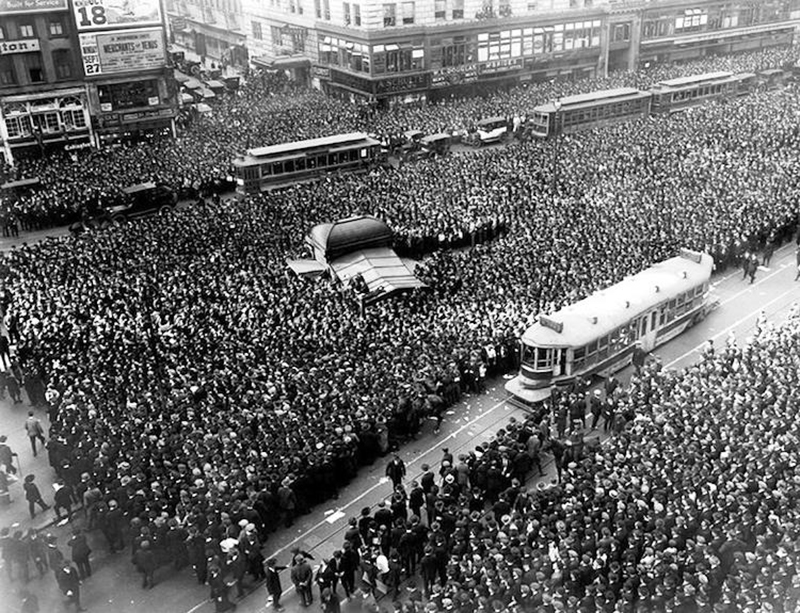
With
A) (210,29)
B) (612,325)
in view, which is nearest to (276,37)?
(210,29)

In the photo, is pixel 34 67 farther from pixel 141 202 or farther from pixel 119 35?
pixel 141 202

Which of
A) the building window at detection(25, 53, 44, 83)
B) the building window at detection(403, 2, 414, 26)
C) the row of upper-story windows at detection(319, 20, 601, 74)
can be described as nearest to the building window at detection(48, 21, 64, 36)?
the building window at detection(25, 53, 44, 83)

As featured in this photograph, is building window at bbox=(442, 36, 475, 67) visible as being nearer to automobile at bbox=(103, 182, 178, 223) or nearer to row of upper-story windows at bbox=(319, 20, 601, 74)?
row of upper-story windows at bbox=(319, 20, 601, 74)

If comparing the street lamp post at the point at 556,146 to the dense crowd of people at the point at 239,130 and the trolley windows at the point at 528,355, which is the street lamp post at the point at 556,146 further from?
the trolley windows at the point at 528,355

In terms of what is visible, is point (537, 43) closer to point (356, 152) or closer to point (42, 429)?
point (356, 152)

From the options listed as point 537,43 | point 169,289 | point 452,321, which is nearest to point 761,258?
point 452,321

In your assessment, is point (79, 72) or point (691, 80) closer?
point (79, 72)

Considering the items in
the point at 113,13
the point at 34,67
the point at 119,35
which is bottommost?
the point at 34,67
